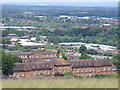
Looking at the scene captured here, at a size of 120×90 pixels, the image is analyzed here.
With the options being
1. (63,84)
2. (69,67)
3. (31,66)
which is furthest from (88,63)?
(63,84)

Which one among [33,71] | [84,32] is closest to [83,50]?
[33,71]

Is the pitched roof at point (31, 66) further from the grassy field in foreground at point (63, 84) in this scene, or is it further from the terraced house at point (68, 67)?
the grassy field in foreground at point (63, 84)

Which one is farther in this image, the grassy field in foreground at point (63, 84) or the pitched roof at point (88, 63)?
the pitched roof at point (88, 63)

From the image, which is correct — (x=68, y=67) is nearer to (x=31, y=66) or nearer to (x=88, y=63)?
(x=88, y=63)

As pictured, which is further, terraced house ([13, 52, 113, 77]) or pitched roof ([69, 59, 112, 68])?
pitched roof ([69, 59, 112, 68])

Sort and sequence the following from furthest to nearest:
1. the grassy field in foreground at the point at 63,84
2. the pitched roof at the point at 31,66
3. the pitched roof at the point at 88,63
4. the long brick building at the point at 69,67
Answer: the pitched roof at the point at 88,63
the long brick building at the point at 69,67
the pitched roof at the point at 31,66
the grassy field in foreground at the point at 63,84

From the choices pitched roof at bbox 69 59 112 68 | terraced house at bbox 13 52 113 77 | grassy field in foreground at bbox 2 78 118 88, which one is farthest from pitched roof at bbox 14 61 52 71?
grassy field in foreground at bbox 2 78 118 88

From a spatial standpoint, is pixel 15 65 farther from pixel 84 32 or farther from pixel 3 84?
pixel 84 32

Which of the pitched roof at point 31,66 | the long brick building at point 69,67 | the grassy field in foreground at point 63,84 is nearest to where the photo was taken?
the grassy field in foreground at point 63,84

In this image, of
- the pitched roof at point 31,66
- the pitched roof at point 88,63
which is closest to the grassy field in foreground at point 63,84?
the pitched roof at point 31,66

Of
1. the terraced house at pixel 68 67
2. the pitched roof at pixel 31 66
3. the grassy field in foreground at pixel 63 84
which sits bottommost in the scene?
the terraced house at pixel 68 67

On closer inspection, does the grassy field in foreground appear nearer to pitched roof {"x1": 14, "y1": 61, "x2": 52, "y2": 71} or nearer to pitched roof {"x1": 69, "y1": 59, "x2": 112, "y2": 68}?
pitched roof {"x1": 14, "y1": 61, "x2": 52, "y2": 71}

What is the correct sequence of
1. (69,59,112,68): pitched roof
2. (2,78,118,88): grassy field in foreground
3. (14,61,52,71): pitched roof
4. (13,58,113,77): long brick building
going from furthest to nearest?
(69,59,112,68): pitched roof
(13,58,113,77): long brick building
(14,61,52,71): pitched roof
(2,78,118,88): grassy field in foreground
